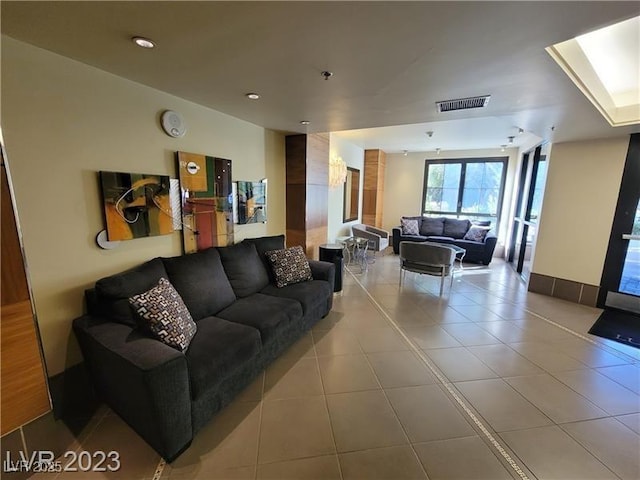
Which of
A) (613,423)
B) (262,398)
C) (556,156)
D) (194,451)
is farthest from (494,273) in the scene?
(194,451)

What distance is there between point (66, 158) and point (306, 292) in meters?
2.14

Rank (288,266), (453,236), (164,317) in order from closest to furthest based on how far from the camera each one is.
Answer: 1. (164,317)
2. (288,266)
3. (453,236)

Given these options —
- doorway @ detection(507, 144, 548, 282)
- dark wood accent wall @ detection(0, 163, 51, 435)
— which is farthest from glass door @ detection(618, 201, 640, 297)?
dark wood accent wall @ detection(0, 163, 51, 435)

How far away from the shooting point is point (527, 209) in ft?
17.4

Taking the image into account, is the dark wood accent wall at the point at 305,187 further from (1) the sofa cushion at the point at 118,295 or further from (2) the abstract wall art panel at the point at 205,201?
(1) the sofa cushion at the point at 118,295

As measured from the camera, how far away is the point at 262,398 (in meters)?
2.07

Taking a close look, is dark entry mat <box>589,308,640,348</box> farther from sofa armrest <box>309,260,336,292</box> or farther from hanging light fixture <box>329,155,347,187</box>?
A: hanging light fixture <box>329,155,347,187</box>

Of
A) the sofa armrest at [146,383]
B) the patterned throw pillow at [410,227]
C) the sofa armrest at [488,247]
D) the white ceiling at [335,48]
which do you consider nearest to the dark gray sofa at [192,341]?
the sofa armrest at [146,383]

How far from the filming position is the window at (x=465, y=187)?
6977 mm

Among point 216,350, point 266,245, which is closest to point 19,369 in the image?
point 216,350

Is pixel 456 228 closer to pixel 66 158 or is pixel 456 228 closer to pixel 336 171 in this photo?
pixel 336 171

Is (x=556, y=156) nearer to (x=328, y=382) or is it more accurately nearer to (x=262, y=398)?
(x=328, y=382)

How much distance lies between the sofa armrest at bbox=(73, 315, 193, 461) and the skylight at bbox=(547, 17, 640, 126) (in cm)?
278

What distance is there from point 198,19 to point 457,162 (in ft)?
23.7
